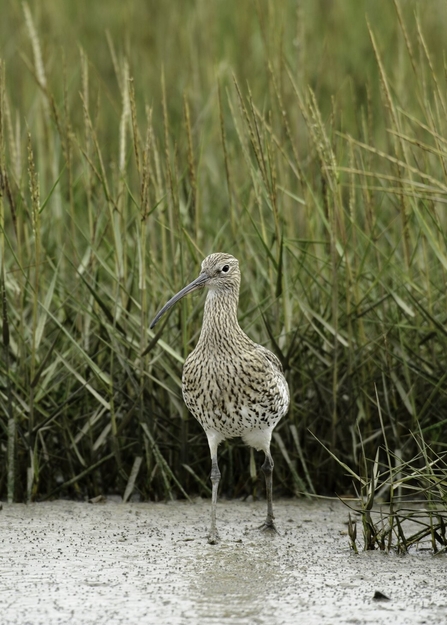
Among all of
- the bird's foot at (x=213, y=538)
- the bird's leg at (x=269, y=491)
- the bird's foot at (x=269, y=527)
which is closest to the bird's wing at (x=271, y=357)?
the bird's leg at (x=269, y=491)

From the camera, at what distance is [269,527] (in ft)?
16.9

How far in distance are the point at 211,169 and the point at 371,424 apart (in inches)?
131

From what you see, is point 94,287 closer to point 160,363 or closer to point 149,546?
point 160,363

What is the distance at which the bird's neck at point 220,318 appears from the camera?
17.3ft

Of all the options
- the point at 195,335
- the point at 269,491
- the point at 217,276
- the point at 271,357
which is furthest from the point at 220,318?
the point at 269,491

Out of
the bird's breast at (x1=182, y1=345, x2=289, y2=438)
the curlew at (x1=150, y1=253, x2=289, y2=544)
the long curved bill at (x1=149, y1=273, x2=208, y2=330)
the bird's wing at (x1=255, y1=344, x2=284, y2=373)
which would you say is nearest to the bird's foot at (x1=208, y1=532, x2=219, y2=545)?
the curlew at (x1=150, y1=253, x2=289, y2=544)

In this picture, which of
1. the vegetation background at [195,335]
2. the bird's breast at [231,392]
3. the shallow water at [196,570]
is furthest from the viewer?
the vegetation background at [195,335]

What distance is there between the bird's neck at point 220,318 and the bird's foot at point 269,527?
914mm

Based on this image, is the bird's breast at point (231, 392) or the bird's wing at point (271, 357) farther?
the bird's wing at point (271, 357)

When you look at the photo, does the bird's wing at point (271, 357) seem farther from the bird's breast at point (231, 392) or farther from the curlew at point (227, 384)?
the bird's breast at point (231, 392)

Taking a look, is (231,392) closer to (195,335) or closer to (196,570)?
(195,335)

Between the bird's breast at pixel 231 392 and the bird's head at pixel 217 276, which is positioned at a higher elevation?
the bird's head at pixel 217 276

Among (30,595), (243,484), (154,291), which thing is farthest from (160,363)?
(30,595)

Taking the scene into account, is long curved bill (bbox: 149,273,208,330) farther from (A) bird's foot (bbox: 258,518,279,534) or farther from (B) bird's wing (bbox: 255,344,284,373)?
(A) bird's foot (bbox: 258,518,279,534)
